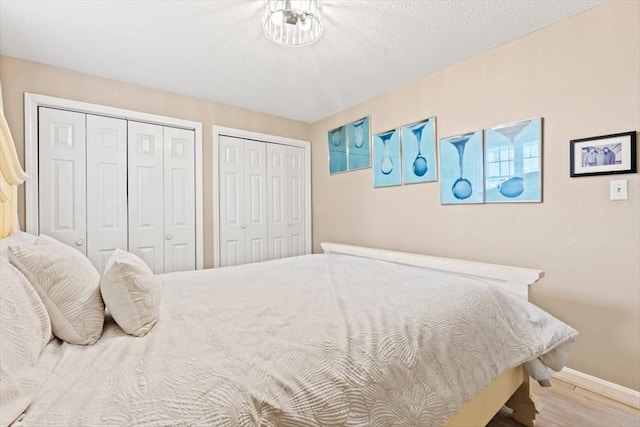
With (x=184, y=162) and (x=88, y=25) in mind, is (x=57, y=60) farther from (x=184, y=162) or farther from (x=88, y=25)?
(x=184, y=162)

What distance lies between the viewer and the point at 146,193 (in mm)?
2979

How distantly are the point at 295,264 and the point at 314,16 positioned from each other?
1652 millimetres

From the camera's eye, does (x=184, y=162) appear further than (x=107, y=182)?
Yes

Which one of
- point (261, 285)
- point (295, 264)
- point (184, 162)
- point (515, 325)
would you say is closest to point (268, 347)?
point (261, 285)

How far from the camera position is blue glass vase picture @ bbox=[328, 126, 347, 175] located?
11.9 ft

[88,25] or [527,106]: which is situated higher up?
[88,25]

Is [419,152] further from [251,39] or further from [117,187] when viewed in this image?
[117,187]

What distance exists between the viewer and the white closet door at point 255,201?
3.63 meters

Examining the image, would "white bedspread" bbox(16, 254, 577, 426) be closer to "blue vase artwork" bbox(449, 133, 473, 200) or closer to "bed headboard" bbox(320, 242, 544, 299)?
"bed headboard" bbox(320, 242, 544, 299)

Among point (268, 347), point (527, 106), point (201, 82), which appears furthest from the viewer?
point (201, 82)

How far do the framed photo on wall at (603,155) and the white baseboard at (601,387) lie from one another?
4.18 feet

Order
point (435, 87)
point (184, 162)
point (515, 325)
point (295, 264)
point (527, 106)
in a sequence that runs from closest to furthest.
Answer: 1. point (515, 325)
2. point (527, 106)
3. point (295, 264)
4. point (435, 87)
5. point (184, 162)

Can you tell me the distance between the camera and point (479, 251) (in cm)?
239

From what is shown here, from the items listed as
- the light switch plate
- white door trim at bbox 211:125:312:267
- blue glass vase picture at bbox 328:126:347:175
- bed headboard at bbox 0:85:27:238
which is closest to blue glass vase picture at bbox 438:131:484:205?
the light switch plate
